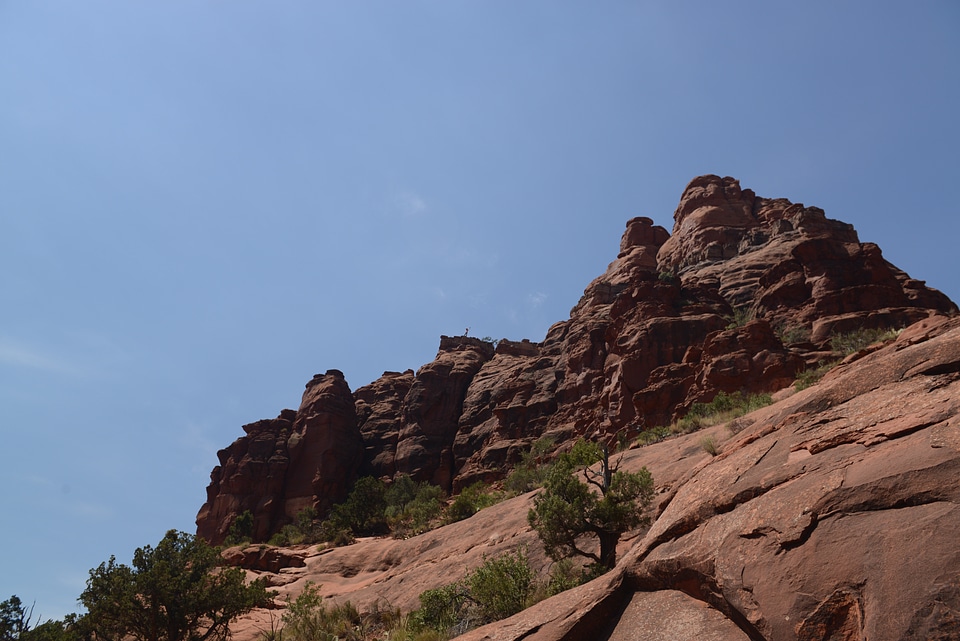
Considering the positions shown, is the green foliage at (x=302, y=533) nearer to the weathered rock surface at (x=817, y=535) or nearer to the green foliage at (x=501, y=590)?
the green foliage at (x=501, y=590)

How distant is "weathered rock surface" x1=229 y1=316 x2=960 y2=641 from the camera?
460 cm

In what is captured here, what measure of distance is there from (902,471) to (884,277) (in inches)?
1906

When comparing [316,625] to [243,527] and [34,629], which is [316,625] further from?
[243,527]

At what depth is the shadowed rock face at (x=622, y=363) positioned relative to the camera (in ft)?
136

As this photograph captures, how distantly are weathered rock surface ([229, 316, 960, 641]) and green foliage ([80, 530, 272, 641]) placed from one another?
49.4ft

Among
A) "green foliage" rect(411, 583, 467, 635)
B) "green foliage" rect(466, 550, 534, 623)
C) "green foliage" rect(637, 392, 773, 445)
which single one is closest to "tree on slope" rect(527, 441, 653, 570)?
"green foliage" rect(466, 550, 534, 623)

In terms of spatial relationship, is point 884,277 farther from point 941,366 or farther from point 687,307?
point 941,366

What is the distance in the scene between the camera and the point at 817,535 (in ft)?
17.7

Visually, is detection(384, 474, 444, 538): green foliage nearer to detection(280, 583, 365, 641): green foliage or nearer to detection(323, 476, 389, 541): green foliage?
detection(323, 476, 389, 541): green foliage

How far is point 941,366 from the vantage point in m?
7.29

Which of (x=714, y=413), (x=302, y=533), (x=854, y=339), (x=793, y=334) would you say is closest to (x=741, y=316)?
(x=793, y=334)

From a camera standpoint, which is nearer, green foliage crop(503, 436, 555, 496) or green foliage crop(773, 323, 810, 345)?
green foliage crop(503, 436, 555, 496)

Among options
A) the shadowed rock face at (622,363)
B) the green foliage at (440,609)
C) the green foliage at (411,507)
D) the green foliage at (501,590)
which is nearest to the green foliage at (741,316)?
the shadowed rock face at (622,363)

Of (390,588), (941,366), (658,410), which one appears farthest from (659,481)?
(658,410)
